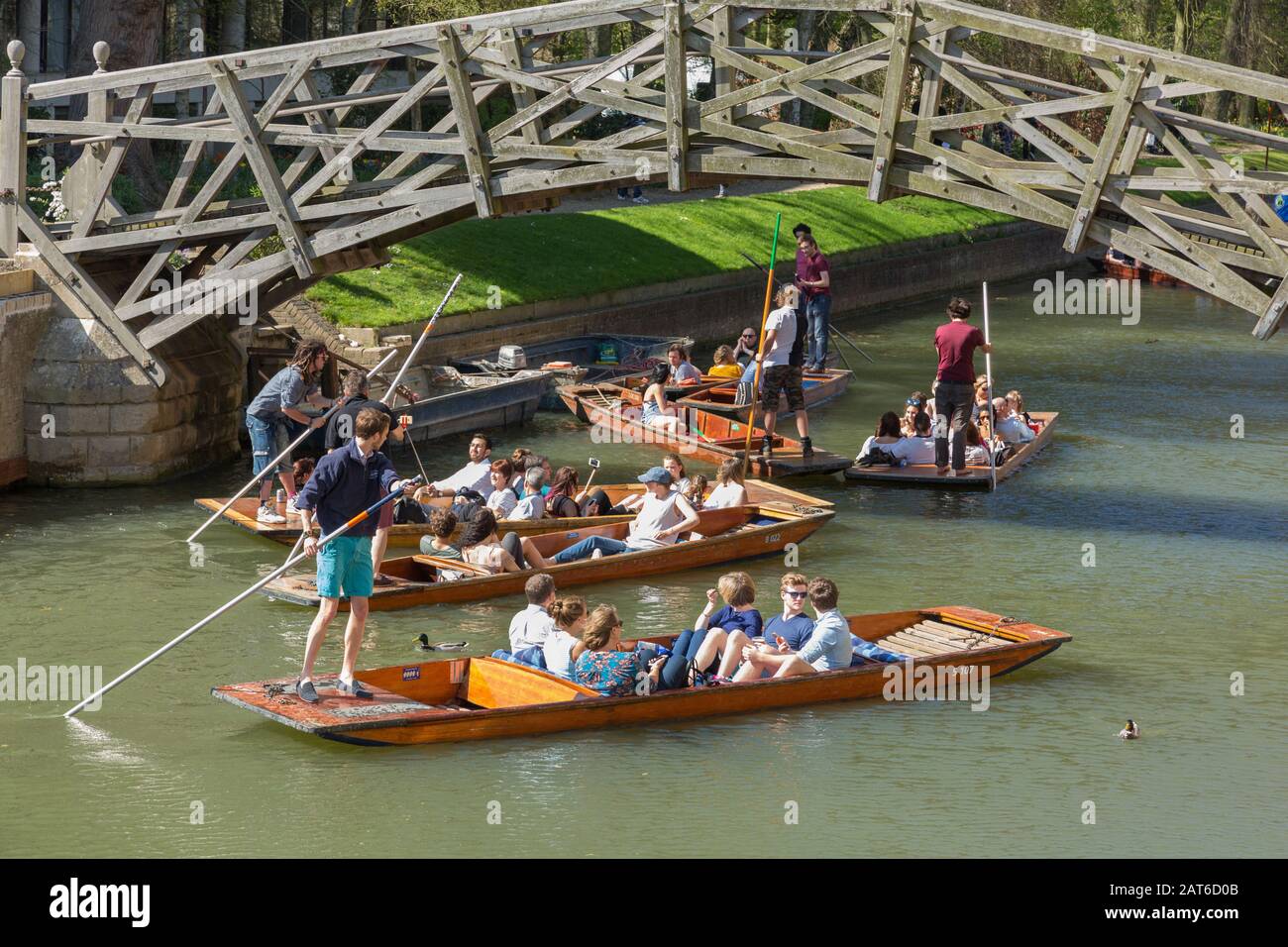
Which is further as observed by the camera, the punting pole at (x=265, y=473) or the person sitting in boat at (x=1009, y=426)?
the person sitting in boat at (x=1009, y=426)

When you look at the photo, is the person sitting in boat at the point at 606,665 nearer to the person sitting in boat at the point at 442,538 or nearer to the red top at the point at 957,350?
the person sitting in boat at the point at 442,538

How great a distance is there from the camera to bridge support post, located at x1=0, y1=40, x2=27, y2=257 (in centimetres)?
1662

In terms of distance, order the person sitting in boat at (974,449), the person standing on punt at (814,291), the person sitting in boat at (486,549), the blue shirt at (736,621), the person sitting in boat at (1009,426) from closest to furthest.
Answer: the blue shirt at (736,621) → the person sitting in boat at (486,549) → the person sitting in boat at (974,449) → the person sitting in boat at (1009,426) → the person standing on punt at (814,291)

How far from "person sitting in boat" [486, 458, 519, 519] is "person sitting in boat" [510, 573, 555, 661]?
149 inches

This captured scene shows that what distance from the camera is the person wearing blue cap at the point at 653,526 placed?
14289 millimetres

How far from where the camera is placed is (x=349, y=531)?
10.2 meters

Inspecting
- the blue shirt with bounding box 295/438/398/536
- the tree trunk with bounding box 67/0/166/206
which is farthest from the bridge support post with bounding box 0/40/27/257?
the blue shirt with bounding box 295/438/398/536

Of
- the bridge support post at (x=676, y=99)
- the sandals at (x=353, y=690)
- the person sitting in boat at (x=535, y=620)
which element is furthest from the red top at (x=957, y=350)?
the sandals at (x=353, y=690)

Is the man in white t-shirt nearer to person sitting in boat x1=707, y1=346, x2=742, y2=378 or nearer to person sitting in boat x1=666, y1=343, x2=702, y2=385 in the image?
person sitting in boat x1=666, y1=343, x2=702, y2=385

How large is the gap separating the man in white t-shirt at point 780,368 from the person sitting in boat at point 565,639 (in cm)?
787

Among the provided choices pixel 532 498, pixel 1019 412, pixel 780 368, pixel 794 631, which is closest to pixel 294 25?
pixel 780 368

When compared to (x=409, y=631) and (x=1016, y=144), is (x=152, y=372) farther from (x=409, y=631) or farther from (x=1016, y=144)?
(x=1016, y=144)
